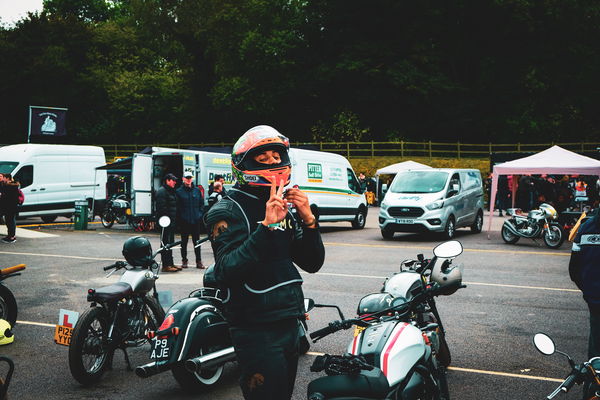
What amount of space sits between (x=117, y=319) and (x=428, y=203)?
12328 mm

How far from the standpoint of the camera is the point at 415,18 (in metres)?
41.9

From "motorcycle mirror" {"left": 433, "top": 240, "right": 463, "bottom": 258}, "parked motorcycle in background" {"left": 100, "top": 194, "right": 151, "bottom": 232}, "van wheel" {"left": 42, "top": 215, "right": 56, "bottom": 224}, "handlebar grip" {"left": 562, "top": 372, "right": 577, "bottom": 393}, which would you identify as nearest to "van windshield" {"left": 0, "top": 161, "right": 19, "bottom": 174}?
"van wheel" {"left": 42, "top": 215, "right": 56, "bottom": 224}

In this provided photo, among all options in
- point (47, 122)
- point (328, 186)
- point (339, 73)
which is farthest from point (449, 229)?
point (339, 73)

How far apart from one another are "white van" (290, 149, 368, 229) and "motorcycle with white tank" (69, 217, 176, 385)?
11933 mm

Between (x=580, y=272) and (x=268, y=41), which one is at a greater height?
(x=268, y=41)

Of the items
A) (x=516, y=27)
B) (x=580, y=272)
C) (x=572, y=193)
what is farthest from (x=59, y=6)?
(x=580, y=272)

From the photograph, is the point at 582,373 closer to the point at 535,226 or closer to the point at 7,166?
the point at 535,226

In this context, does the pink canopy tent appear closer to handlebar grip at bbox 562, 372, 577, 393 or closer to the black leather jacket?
handlebar grip at bbox 562, 372, 577, 393

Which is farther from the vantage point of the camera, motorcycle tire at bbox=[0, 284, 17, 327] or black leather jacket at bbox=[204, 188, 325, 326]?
motorcycle tire at bbox=[0, 284, 17, 327]

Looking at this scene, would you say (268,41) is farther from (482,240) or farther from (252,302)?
(252,302)

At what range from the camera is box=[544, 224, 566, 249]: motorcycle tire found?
15.3m

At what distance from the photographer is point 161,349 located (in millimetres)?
4738

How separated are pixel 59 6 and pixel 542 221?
5990cm

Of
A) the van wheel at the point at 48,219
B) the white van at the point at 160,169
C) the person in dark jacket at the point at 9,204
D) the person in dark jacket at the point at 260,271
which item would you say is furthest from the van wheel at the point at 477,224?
the person in dark jacket at the point at 260,271
